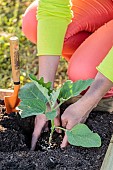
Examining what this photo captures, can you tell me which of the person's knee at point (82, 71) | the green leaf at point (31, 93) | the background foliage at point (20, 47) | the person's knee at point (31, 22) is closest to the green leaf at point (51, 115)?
the green leaf at point (31, 93)

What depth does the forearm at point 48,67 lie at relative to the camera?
1.99 m

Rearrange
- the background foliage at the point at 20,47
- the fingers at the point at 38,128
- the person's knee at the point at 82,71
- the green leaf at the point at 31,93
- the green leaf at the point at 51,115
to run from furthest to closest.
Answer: the background foliage at the point at 20,47 < the person's knee at the point at 82,71 < the fingers at the point at 38,128 < the green leaf at the point at 31,93 < the green leaf at the point at 51,115

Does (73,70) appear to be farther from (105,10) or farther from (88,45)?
(105,10)

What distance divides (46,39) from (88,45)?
0.83 ft

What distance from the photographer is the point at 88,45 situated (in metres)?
2.19

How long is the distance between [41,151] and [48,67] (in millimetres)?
350

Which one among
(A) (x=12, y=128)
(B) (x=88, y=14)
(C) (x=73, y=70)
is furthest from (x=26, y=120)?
(B) (x=88, y=14)

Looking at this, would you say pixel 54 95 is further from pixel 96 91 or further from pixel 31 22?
pixel 31 22

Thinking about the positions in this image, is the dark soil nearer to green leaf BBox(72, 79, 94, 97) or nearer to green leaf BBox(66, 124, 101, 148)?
green leaf BBox(66, 124, 101, 148)

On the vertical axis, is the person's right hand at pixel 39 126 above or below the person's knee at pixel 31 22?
below

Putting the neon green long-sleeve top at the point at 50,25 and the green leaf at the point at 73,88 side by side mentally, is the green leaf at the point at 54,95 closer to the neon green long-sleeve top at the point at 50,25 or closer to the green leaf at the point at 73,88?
the green leaf at the point at 73,88

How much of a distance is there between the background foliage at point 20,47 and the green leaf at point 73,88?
1063mm

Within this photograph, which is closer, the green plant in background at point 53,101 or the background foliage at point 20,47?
the green plant in background at point 53,101

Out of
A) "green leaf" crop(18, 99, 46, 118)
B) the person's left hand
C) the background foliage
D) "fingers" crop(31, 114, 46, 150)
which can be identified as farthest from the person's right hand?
the background foliage
